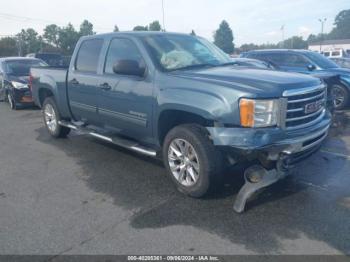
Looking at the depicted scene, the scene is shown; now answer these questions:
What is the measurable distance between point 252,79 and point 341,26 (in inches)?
5661

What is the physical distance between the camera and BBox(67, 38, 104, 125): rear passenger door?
18.1 feet

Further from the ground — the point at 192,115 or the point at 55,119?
the point at 192,115

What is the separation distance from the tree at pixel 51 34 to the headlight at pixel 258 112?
87.6 meters

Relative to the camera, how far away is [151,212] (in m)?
3.89

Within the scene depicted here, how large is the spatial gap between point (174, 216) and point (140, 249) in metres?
0.68

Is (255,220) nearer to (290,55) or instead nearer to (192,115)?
(192,115)

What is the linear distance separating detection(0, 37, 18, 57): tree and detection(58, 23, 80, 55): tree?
11266 mm

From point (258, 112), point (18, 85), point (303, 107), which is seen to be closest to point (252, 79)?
point (258, 112)

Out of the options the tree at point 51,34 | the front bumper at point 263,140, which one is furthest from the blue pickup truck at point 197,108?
the tree at point 51,34

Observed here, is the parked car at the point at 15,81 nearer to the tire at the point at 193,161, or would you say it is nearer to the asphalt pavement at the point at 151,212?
the asphalt pavement at the point at 151,212

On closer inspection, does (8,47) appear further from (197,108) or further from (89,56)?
(197,108)

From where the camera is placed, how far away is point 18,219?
3.82m

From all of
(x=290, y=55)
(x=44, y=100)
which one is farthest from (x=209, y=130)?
(x=290, y=55)

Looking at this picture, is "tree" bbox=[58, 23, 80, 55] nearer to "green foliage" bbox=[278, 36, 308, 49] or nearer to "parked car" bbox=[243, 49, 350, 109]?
"green foliage" bbox=[278, 36, 308, 49]
